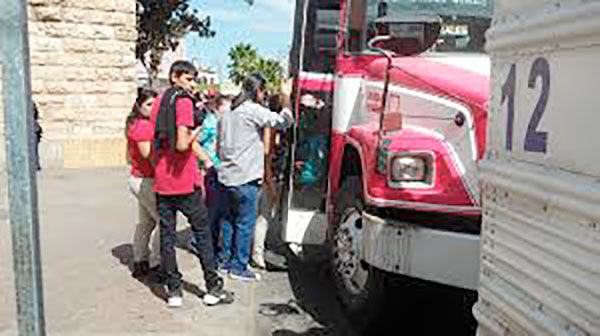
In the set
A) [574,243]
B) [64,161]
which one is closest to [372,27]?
[574,243]

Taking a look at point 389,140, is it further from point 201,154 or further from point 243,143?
point 243,143

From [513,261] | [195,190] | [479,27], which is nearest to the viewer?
[513,261]

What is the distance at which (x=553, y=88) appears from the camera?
91.2 inches

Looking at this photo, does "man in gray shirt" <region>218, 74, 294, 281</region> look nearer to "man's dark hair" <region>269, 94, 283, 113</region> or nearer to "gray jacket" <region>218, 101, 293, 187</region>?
"gray jacket" <region>218, 101, 293, 187</region>

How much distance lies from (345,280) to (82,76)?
11.4 meters

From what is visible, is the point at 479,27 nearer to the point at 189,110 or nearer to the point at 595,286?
the point at 189,110

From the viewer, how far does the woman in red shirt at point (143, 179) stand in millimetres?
5834

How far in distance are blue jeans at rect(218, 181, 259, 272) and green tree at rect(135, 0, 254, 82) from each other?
913 inches

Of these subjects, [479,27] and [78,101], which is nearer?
[479,27]

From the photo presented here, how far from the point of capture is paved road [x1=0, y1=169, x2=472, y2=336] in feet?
16.7

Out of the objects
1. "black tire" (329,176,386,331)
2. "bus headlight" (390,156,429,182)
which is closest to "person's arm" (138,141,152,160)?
"black tire" (329,176,386,331)

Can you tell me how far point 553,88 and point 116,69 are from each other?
14319mm

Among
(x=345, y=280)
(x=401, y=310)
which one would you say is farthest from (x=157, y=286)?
(x=401, y=310)

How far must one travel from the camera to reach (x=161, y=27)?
31.5 meters
